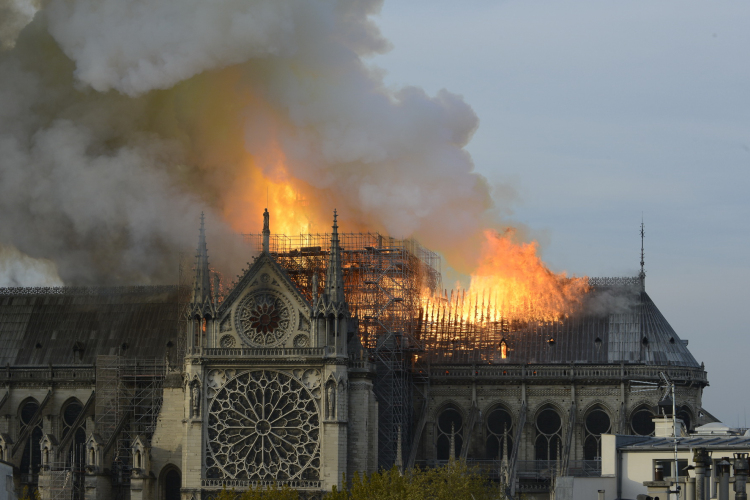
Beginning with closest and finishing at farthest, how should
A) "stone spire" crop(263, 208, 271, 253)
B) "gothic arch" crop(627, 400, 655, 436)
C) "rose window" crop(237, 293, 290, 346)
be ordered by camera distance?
1. "rose window" crop(237, 293, 290, 346)
2. "stone spire" crop(263, 208, 271, 253)
3. "gothic arch" crop(627, 400, 655, 436)

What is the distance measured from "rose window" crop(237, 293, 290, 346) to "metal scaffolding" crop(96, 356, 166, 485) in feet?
36.8

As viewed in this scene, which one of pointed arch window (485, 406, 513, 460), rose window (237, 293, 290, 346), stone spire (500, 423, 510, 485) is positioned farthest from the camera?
pointed arch window (485, 406, 513, 460)

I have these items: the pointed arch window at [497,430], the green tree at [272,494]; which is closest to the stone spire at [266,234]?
the green tree at [272,494]

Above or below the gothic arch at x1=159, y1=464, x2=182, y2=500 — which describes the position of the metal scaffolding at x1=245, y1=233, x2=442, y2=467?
above

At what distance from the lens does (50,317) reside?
406 feet

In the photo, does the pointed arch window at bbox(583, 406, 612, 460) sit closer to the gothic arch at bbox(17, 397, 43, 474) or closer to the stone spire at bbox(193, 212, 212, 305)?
the stone spire at bbox(193, 212, 212, 305)

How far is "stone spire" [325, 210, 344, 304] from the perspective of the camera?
10494cm

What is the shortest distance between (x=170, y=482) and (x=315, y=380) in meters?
11.6

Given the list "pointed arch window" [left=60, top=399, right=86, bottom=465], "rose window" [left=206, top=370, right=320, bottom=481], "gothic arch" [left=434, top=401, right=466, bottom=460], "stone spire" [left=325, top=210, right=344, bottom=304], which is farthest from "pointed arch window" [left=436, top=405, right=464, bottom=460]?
"pointed arch window" [left=60, top=399, right=86, bottom=465]

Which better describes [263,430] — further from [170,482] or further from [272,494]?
[170,482]

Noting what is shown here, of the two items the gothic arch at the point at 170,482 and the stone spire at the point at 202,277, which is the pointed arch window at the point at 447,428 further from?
the stone spire at the point at 202,277

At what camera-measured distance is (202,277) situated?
10706 centimetres

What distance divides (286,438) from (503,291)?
18.7 meters

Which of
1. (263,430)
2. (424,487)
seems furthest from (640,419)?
(263,430)
